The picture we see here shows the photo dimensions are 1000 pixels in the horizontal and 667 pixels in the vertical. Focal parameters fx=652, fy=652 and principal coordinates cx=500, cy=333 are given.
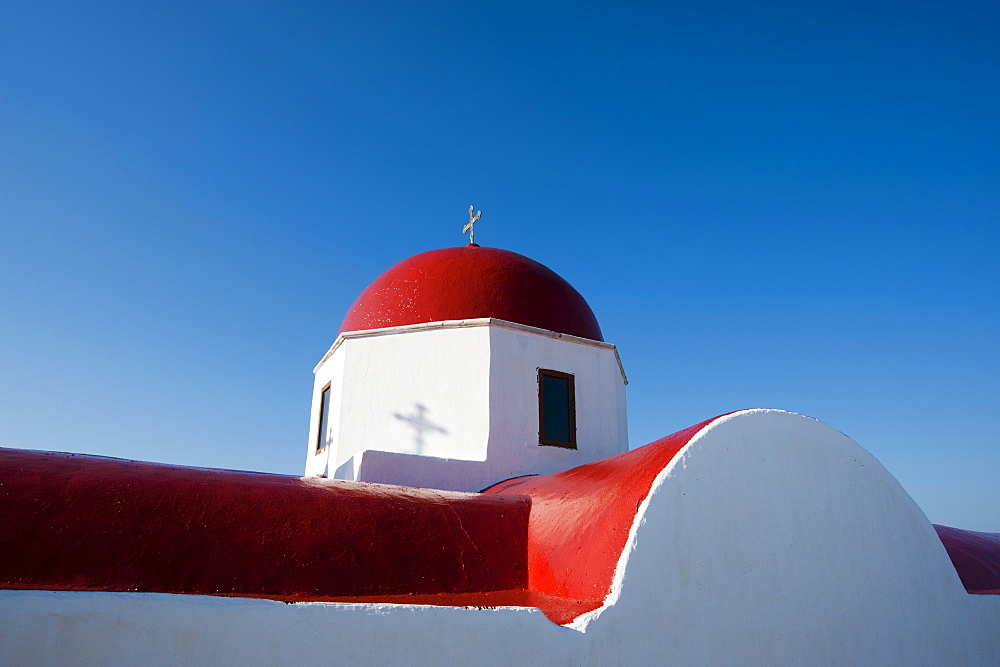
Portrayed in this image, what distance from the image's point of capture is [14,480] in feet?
11.1

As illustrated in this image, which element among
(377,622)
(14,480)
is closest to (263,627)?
(377,622)

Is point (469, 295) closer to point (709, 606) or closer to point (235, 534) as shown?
point (235, 534)

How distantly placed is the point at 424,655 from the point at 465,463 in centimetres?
321

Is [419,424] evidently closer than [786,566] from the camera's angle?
No

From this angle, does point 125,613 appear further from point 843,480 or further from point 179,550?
point 843,480

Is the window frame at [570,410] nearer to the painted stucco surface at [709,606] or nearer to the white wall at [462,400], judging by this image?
the white wall at [462,400]

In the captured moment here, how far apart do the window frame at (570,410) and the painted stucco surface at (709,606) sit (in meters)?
2.15

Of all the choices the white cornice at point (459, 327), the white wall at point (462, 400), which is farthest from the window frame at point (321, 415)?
the white cornice at point (459, 327)

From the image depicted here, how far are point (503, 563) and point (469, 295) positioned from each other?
12.0 ft

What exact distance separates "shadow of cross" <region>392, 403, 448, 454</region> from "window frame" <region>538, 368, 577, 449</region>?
105cm

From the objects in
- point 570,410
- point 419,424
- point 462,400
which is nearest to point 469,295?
point 462,400

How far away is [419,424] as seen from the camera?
6.91 meters

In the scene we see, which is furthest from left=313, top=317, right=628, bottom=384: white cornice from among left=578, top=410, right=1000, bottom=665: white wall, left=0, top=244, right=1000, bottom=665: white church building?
left=578, top=410, right=1000, bottom=665: white wall

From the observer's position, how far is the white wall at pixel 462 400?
6738mm
